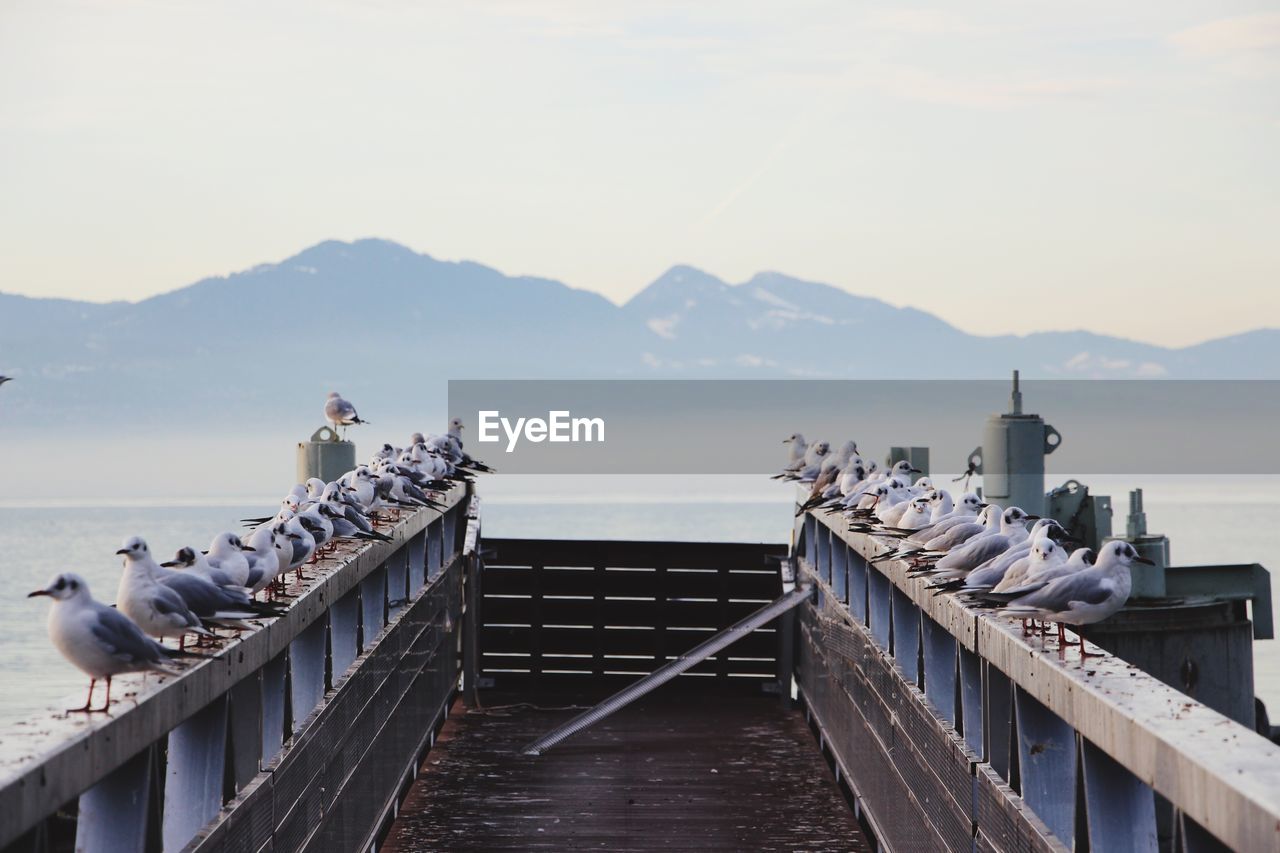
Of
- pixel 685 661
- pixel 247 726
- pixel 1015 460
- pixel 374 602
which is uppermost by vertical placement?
pixel 1015 460

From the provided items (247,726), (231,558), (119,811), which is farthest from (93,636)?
(231,558)

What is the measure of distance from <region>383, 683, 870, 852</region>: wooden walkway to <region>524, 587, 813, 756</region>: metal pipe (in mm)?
99

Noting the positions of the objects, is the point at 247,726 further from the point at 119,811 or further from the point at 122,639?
the point at 122,639

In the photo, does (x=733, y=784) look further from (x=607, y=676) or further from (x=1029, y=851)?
(x=1029, y=851)

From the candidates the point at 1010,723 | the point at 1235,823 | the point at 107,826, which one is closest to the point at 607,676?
the point at 1010,723

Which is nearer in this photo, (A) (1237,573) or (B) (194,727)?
(B) (194,727)

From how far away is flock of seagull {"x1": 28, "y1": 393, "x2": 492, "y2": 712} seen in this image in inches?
147

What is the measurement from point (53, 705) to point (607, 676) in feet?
30.4

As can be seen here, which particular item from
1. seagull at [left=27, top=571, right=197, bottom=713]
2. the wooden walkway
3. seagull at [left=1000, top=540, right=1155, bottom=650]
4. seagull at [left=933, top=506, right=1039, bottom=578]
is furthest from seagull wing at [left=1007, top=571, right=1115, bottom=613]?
the wooden walkway

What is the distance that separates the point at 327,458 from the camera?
13.5 metres

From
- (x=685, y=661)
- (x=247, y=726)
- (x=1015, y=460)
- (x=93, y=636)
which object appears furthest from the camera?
(x=1015, y=460)

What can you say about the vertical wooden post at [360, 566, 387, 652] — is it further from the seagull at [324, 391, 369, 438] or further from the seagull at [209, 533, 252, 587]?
the seagull at [324, 391, 369, 438]

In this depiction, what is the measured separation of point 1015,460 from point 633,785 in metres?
5.72

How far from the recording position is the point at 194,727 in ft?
15.0
